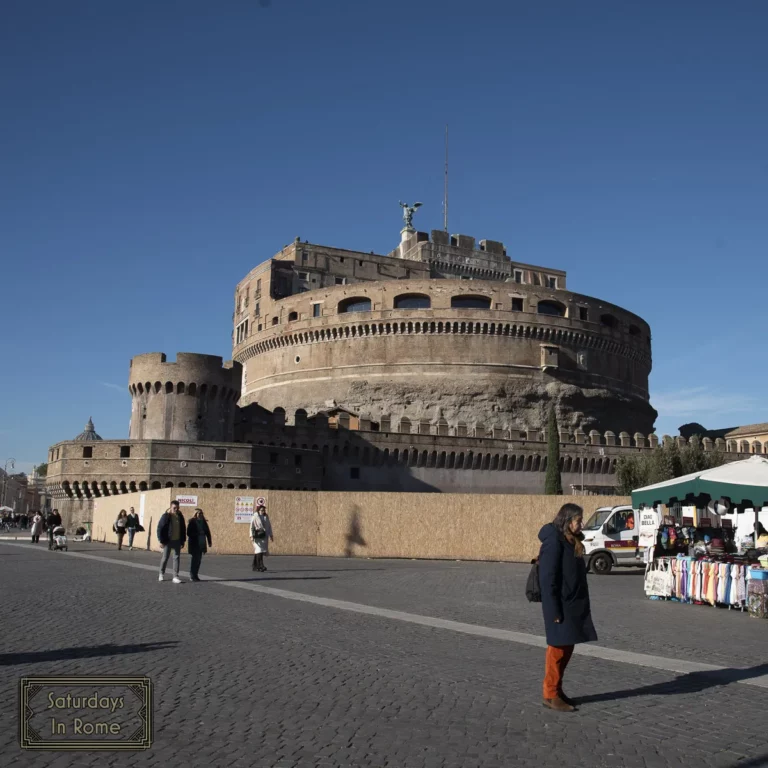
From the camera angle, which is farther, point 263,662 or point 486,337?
point 486,337

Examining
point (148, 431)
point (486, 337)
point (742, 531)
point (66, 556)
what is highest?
point (486, 337)

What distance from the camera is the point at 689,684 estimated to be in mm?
6844

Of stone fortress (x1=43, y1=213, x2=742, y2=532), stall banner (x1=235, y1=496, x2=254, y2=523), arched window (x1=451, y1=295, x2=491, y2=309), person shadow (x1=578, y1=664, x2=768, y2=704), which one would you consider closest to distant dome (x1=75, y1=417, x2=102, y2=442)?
stone fortress (x1=43, y1=213, x2=742, y2=532)

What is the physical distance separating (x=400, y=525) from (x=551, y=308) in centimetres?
3885

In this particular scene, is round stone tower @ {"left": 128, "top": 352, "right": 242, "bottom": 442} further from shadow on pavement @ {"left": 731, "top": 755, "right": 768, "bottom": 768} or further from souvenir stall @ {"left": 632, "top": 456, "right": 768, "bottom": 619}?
shadow on pavement @ {"left": 731, "top": 755, "right": 768, "bottom": 768}

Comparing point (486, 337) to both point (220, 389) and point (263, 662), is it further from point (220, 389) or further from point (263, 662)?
point (263, 662)

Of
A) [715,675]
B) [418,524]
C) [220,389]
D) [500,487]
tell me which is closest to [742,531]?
[418,524]

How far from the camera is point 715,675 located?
729cm

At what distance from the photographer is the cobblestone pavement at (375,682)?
484 centimetres

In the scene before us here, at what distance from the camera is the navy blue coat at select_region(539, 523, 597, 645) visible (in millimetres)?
6012

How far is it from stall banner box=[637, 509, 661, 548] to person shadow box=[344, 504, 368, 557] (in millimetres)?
8876

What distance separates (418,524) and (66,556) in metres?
9.50

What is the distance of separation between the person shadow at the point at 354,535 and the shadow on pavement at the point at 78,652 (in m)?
Result: 15.8

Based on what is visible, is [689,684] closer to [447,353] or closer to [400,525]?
[400,525]
